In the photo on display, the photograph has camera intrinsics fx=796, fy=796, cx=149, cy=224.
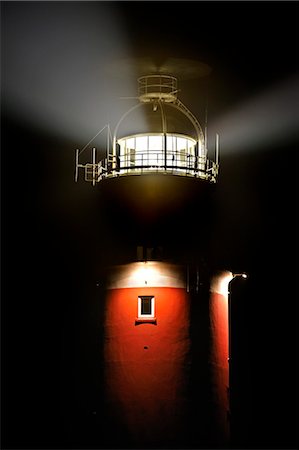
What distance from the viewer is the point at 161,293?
9.57m

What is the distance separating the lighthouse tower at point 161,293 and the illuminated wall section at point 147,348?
0.5 inches

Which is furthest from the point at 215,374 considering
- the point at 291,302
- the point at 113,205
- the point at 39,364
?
the point at 291,302

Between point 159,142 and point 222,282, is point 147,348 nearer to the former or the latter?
point 222,282

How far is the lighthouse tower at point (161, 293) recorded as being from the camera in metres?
9.37

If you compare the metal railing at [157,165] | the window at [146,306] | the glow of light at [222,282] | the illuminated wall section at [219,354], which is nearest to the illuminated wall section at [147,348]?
the window at [146,306]

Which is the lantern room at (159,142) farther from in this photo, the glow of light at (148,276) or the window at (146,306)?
the window at (146,306)

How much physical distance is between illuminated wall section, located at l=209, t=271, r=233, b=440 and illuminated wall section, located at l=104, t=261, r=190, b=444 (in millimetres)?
363

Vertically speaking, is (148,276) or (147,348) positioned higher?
(148,276)

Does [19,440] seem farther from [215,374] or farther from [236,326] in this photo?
[236,326]

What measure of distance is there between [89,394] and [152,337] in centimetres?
103

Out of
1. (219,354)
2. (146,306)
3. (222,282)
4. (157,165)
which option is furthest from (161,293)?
(157,165)

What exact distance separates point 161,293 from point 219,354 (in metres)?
1.07

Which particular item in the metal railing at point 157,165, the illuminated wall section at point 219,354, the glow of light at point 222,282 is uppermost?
the metal railing at point 157,165

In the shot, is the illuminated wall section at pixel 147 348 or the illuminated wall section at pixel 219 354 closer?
the illuminated wall section at pixel 147 348
